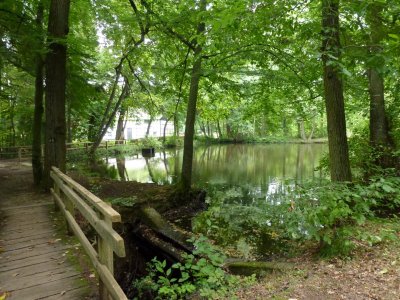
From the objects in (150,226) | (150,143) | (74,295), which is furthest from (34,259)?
(150,143)

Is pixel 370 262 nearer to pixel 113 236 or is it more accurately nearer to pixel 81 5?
pixel 113 236

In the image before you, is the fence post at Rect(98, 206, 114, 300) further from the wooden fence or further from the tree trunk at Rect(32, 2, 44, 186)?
the tree trunk at Rect(32, 2, 44, 186)

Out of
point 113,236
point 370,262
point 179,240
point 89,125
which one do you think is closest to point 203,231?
point 179,240

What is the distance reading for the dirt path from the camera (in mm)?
3596

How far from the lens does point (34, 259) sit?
4.38 metres

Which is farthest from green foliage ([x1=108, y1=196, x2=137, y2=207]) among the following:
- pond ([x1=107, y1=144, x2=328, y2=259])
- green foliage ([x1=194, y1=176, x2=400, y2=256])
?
green foliage ([x1=194, y1=176, x2=400, y2=256])

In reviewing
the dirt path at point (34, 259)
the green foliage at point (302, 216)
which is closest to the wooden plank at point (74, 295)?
the dirt path at point (34, 259)

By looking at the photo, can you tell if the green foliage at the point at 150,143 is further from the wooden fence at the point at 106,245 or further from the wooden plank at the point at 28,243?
the wooden fence at the point at 106,245

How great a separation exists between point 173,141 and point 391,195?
110ft

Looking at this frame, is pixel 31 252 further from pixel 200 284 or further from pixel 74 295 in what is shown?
pixel 200 284

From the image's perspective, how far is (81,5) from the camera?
10.0 m

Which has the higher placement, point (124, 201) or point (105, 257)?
point (105, 257)

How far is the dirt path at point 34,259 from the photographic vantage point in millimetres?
3596

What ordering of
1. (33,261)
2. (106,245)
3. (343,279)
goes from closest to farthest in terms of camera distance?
(106,245), (343,279), (33,261)
